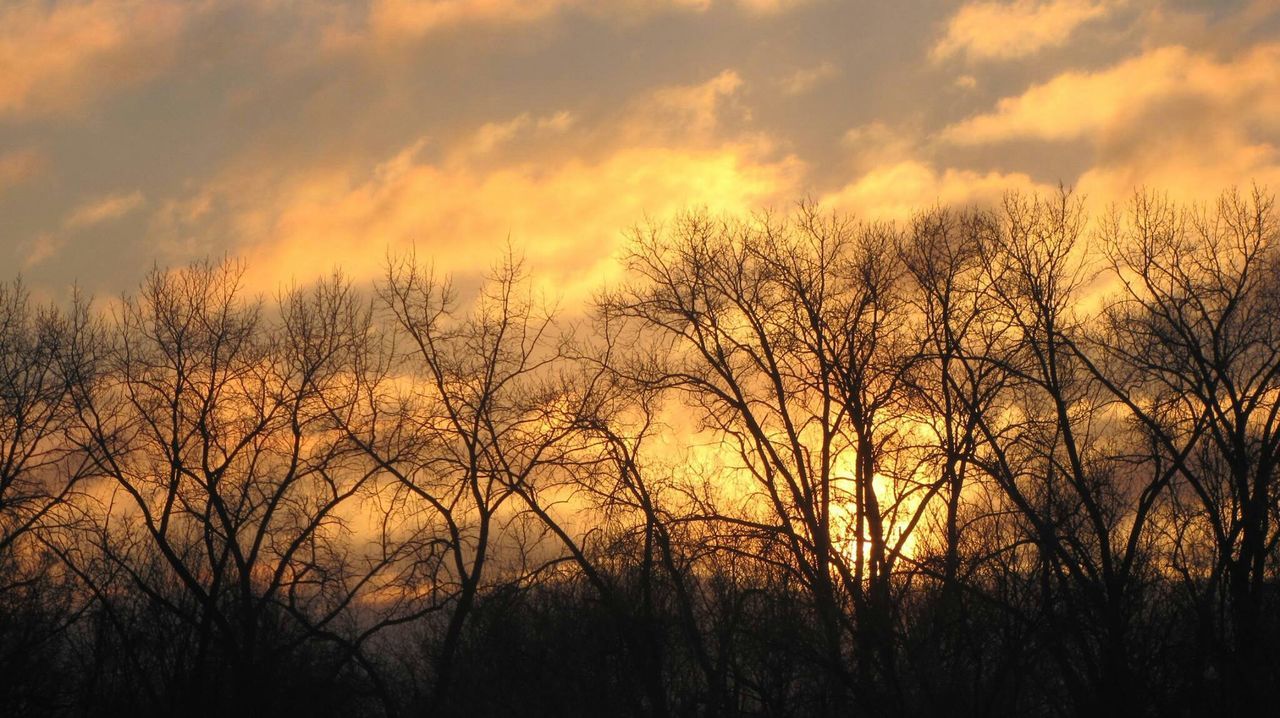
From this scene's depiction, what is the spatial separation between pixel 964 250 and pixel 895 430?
4.54m

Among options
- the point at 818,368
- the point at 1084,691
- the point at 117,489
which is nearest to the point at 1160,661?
the point at 1084,691

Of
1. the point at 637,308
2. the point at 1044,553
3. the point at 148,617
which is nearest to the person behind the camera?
the point at 1044,553

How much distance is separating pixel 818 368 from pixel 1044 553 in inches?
244

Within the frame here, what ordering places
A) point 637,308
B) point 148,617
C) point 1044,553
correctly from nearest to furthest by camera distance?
1. point 1044,553
2. point 637,308
3. point 148,617

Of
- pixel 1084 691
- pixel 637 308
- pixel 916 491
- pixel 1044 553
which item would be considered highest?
pixel 637 308

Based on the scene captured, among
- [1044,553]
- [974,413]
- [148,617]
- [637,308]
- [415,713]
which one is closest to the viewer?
[1044,553]

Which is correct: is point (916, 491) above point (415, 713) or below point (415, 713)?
above

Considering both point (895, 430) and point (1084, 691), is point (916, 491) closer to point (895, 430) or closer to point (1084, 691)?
point (895, 430)

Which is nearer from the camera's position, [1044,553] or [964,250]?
[1044,553]

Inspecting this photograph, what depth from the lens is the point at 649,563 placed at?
27656 mm

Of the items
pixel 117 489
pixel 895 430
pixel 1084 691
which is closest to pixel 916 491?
pixel 895 430

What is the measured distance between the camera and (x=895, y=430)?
26875mm

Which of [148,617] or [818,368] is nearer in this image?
[818,368]

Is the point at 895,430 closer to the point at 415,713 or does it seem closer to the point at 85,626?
the point at 415,713
